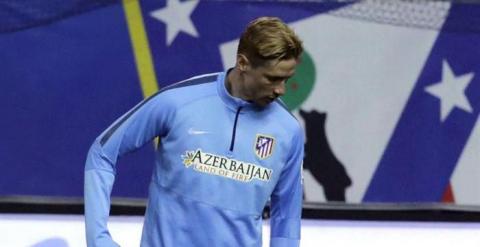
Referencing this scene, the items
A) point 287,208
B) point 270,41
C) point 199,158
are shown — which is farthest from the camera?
point 287,208

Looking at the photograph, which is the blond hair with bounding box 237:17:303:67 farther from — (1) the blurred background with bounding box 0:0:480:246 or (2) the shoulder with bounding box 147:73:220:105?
(1) the blurred background with bounding box 0:0:480:246

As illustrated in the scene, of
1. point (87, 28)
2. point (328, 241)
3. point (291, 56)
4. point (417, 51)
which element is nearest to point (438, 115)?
point (417, 51)

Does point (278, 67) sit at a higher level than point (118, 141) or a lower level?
higher

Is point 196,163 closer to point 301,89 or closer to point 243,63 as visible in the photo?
point 243,63

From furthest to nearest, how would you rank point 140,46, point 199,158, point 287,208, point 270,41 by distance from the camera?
point 140,46, point 287,208, point 199,158, point 270,41

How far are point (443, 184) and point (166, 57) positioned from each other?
3.83 feet

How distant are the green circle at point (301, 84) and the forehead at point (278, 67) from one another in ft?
4.85

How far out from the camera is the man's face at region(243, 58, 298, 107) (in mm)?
3076

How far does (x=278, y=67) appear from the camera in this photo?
3072 millimetres

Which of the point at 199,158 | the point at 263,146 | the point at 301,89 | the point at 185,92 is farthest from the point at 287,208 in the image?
the point at 301,89

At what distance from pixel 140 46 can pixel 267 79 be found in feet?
4.85

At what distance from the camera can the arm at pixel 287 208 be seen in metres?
3.38

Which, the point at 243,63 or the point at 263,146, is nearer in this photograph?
the point at 243,63

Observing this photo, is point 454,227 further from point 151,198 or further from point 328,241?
point 151,198
